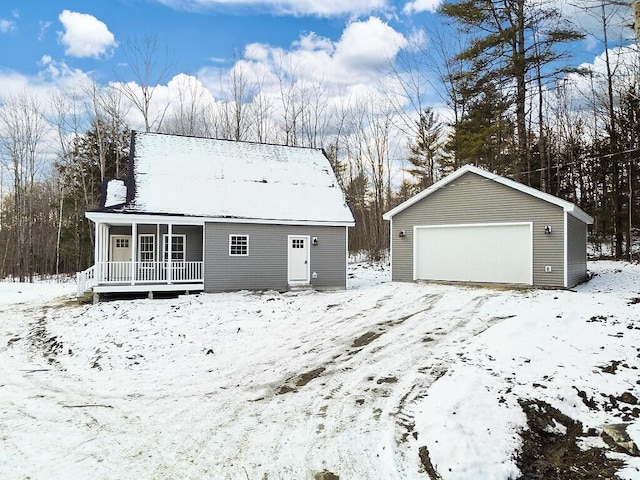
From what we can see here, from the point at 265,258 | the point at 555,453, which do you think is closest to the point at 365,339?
the point at 555,453

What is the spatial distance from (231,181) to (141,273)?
4.80 metres

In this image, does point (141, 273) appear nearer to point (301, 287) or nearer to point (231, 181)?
point (231, 181)

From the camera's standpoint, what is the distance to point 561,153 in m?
28.9

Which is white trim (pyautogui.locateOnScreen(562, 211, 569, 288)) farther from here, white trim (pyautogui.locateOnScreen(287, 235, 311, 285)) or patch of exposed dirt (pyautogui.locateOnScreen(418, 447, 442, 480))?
patch of exposed dirt (pyautogui.locateOnScreen(418, 447, 442, 480))

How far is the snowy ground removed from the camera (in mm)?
4035

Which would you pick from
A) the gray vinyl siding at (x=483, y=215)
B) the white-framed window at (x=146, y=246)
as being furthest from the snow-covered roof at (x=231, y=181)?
the gray vinyl siding at (x=483, y=215)

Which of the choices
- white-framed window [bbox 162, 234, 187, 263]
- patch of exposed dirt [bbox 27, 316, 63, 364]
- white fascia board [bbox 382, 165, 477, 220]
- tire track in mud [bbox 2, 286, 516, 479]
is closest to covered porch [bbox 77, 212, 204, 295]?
white-framed window [bbox 162, 234, 187, 263]

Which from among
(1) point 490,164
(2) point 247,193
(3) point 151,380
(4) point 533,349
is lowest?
(3) point 151,380

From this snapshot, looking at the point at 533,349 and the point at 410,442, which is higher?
the point at 533,349

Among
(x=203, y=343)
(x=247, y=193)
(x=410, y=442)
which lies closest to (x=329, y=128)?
(x=247, y=193)

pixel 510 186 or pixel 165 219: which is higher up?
pixel 510 186

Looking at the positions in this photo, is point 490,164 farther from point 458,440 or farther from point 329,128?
point 458,440

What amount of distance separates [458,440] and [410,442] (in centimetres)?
47

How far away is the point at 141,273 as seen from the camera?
45.2ft
